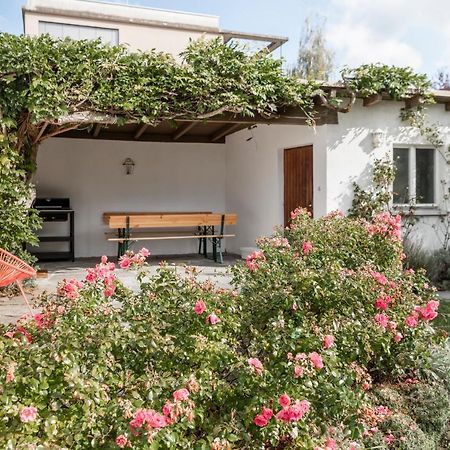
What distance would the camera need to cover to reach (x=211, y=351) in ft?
7.15

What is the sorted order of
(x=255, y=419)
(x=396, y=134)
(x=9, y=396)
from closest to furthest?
(x=9, y=396) < (x=255, y=419) < (x=396, y=134)

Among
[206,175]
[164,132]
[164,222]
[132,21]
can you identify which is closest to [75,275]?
[164,222]

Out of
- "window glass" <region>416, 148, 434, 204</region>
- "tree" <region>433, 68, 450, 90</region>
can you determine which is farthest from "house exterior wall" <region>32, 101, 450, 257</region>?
"tree" <region>433, 68, 450, 90</region>

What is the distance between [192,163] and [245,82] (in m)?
5.04

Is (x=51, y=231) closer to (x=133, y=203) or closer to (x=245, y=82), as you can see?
(x=133, y=203)

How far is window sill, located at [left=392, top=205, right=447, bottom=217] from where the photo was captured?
337 inches

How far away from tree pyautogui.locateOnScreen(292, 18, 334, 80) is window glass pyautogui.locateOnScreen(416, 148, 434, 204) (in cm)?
1806

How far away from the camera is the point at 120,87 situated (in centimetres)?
668

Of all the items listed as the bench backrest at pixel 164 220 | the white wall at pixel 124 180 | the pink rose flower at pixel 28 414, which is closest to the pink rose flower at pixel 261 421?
the pink rose flower at pixel 28 414

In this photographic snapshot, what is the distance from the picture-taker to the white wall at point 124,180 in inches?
438

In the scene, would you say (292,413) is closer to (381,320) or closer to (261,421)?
(261,421)

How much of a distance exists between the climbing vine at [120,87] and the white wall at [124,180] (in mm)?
3823

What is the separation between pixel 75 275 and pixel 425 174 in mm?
6311

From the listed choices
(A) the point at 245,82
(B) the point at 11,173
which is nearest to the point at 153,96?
(A) the point at 245,82
